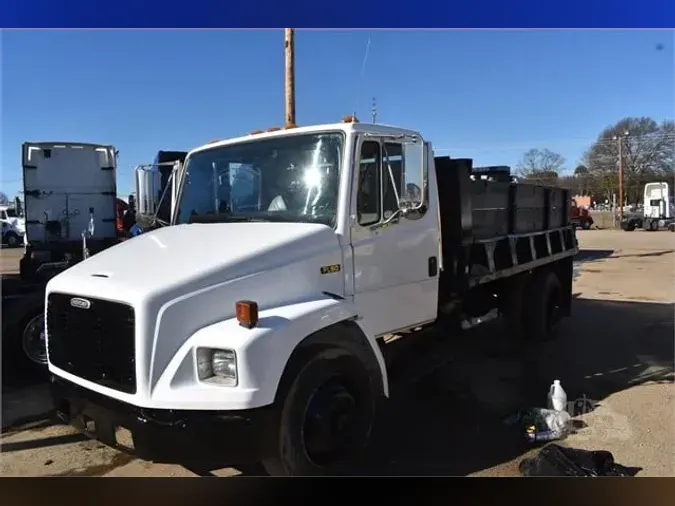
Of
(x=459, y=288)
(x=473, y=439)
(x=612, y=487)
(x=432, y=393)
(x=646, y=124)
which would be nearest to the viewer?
(x=612, y=487)

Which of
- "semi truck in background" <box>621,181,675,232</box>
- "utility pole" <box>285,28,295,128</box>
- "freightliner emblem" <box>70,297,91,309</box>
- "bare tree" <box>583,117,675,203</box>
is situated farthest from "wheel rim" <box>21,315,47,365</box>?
"semi truck in background" <box>621,181,675,232</box>

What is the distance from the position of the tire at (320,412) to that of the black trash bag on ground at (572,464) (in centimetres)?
113

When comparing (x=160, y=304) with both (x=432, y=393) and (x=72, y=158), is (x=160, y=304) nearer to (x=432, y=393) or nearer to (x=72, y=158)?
(x=432, y=393)

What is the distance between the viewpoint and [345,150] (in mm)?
3752

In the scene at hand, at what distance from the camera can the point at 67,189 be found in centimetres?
879

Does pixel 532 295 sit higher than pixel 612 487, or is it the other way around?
pixel 532 295

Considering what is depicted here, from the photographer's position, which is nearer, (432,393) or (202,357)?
(202,357)

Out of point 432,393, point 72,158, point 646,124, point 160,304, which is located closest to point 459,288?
point 432,393

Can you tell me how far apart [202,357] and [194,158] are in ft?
7.00

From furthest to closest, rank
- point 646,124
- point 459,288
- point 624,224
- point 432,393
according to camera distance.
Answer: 1. point 624,224
2. point 646,124
3. point 432,393
4. point 459,288

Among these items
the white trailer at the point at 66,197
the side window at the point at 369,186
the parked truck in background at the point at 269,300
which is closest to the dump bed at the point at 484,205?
the parked truck in background at the point at 269,300

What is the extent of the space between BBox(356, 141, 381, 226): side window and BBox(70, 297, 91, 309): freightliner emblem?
1.79 m

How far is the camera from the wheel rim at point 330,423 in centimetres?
325

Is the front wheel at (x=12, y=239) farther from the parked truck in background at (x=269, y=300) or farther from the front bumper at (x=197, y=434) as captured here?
the front bumper at (x=197, y=434)
